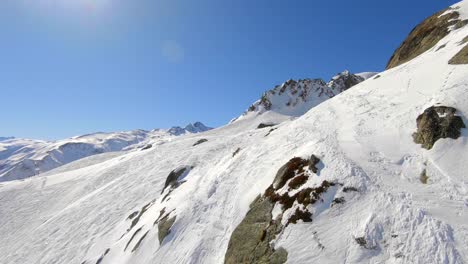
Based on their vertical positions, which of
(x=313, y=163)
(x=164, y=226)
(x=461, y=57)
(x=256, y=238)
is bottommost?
(x=256, y=238)

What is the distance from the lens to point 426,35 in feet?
135

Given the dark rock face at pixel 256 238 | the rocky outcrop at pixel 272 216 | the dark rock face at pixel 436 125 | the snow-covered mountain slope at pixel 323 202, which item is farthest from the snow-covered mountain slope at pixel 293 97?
the dark rock face at pixel 256 238

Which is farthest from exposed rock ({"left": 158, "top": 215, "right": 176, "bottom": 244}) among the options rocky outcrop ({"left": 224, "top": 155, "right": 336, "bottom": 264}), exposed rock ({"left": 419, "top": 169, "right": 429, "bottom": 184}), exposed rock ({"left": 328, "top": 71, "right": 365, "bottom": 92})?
exposed rock ({"left": 328, "top": 71, "right": 365, "bottom": 92})

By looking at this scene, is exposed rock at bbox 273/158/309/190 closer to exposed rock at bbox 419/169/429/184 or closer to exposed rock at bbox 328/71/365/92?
exposed rock at bbox 419/169/429/184

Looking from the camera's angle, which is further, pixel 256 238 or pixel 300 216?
pixel 256 238

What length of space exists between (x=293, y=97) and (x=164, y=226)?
113 m

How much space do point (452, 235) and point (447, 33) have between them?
Answer: 3473 cm

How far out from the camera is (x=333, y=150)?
17.1 metres

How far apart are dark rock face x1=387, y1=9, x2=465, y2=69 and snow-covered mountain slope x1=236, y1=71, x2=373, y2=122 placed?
2631 inches

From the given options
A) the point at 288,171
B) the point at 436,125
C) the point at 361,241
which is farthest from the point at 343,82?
the point at 361,241

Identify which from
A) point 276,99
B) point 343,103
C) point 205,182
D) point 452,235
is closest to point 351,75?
point 276,99

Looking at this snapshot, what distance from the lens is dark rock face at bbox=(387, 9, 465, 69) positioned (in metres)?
37.4

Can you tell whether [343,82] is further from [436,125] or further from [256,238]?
[256,238]

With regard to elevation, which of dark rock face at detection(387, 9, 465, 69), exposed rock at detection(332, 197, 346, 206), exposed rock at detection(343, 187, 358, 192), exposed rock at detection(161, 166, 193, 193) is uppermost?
dark rock face at detection(387, 9, 465, 69)
